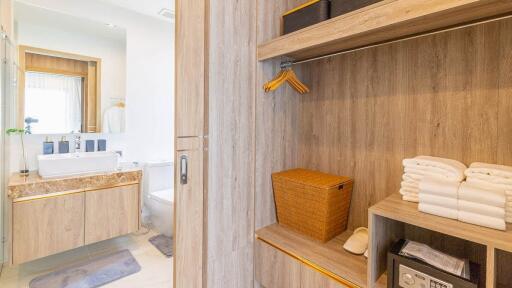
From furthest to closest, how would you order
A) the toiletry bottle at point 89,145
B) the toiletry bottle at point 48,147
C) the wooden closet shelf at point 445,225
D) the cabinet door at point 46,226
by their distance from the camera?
the toiletry bottle at point 89,145 < the toiletry bottle at point 48,147 < the cabinet door at point 46,226 < the wooden closet shelf at point 445,225

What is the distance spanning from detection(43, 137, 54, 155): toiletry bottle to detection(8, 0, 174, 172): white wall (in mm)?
Answer: 296

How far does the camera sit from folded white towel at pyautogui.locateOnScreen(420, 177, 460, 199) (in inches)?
34.1

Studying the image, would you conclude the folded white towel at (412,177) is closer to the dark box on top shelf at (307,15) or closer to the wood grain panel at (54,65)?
the dark box on top shelf at (307,15)

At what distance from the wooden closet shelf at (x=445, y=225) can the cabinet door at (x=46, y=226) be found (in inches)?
96.0

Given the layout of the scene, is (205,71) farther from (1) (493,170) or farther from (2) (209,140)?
(1) (493,170)

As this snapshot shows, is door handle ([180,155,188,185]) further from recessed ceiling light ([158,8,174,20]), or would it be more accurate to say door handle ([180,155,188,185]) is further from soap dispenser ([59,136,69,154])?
recessed ceiling light ([158,8,174,20])

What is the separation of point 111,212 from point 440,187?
2.62 metres

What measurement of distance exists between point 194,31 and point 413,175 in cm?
124

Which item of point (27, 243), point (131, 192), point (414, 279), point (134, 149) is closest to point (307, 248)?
point (414, 279)

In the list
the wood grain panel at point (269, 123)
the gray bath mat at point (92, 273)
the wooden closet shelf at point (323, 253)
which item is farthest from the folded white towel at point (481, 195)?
the gray bath mat at point (92, 273)

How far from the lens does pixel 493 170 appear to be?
2.87 ft

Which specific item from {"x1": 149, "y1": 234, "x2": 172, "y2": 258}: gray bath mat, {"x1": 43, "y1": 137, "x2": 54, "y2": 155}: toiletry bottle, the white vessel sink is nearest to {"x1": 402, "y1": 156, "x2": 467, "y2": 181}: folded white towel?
{"x1": 149, "y1": 234, "x2": 172, "y2": 258}: gray bath mat

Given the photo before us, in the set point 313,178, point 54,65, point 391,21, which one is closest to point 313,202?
point 313,178

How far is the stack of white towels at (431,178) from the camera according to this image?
35.1 inches
